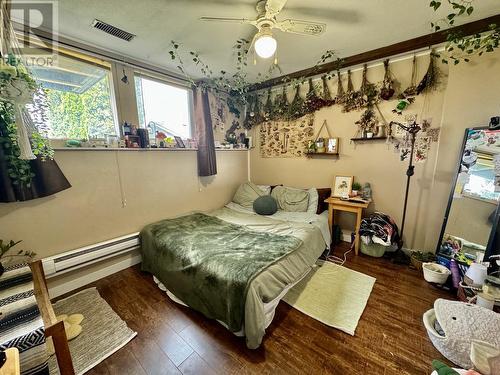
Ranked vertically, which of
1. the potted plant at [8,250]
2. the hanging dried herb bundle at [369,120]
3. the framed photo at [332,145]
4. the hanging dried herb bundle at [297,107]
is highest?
the hanging dried herb bundle at [297,107]

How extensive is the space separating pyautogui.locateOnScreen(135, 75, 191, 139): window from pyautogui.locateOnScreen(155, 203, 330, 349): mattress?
1420mm

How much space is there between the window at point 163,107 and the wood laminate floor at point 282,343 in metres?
2.06

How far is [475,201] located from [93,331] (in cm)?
365

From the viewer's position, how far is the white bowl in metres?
1.93

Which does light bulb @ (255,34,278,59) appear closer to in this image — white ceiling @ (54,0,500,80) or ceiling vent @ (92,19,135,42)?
white ceiling @ (54,0,500,80)

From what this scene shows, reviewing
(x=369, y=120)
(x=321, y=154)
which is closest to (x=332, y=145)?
(x=321, y=154)

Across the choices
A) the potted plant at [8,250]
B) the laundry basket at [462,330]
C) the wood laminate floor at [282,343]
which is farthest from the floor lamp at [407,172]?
the potted plant at [8,250]

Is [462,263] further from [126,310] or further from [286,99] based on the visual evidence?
[126,310]

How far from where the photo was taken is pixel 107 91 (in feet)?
7.49

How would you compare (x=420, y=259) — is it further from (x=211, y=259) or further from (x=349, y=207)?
(x=211, y=259)

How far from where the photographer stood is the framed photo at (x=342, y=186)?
2840mm

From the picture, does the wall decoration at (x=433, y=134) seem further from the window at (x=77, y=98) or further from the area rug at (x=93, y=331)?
the window at (x=77, y=98)

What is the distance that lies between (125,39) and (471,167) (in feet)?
12.2

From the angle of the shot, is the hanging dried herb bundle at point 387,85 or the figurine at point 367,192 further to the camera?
the figurine at point 367,192
